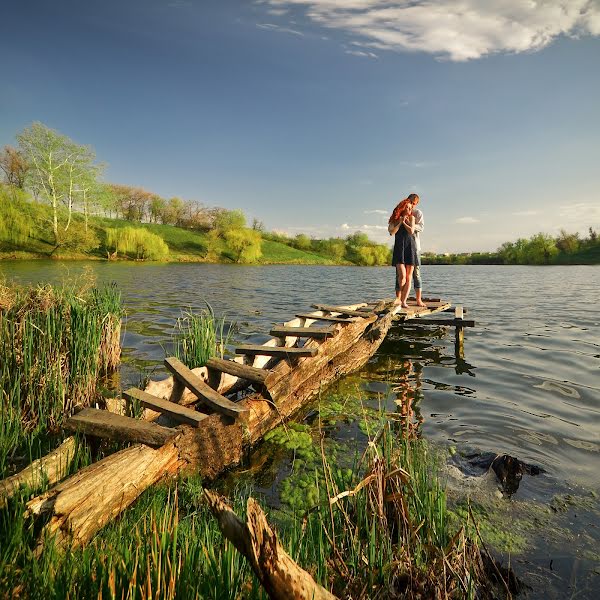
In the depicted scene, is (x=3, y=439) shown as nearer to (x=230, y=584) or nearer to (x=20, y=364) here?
(x=20, y=364)

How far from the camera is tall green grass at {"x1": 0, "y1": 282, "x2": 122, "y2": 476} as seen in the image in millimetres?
4426

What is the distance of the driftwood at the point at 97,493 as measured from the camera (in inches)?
100

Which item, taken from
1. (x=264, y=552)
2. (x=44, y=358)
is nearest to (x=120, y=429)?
(x=44, y=358)

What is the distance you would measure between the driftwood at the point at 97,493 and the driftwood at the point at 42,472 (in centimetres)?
32

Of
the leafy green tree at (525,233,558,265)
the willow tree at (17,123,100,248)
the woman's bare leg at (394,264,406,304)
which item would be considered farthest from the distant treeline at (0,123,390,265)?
the leafy green tree at (525,233,558,265)

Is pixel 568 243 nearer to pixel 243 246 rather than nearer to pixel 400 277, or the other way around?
pixel 243 246

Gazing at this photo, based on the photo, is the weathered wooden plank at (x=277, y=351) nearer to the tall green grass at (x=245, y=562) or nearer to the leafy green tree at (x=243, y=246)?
the tall green grass at (x=245, y=562)

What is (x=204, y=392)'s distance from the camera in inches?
184

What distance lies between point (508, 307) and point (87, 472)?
19.5m

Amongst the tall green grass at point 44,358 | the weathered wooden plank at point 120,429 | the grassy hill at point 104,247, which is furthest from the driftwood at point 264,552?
the grassy hill at point 104,247

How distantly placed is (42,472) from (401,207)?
9043 mm

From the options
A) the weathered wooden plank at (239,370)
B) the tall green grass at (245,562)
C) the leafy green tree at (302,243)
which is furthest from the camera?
the leafy green tree at (302,243)

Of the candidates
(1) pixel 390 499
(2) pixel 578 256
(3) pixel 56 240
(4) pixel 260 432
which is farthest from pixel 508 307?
(2) pixel 578 256

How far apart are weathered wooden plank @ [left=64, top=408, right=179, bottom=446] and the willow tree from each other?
168 feet
